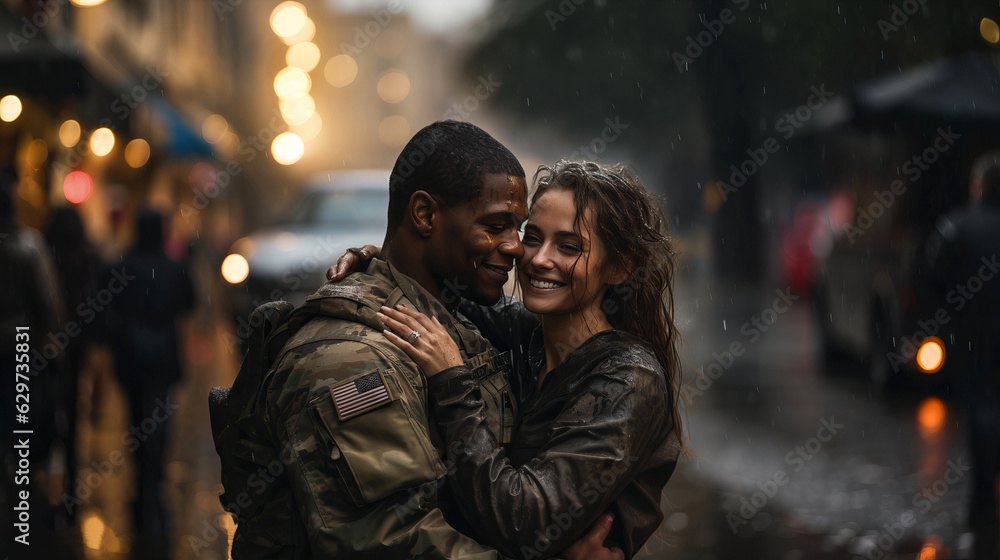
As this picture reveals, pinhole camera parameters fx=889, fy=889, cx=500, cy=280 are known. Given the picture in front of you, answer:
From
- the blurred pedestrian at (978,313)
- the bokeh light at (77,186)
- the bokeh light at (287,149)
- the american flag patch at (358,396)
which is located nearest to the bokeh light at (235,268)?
the bokeh light at (77,186)

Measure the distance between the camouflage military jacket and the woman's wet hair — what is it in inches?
33.6

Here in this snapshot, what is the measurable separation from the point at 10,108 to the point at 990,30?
13.2 meters

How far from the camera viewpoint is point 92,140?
1530cm

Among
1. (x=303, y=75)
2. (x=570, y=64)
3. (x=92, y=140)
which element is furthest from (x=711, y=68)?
(x=92, y=140)

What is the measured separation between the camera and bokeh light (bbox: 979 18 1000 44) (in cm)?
1228

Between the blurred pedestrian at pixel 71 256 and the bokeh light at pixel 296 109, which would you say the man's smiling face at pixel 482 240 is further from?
the bokeh light at pixel 296 109

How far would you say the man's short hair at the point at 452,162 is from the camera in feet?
8.84

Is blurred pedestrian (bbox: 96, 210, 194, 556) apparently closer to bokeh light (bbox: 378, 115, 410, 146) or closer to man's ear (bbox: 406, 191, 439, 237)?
man's ear (bbox: 406, 191, 439, 237)

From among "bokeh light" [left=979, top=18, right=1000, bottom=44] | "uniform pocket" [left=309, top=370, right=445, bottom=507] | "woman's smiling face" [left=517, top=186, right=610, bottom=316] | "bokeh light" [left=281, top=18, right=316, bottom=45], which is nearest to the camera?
"uniform pocket" [left=309, top=370, right=445, bottom=507]

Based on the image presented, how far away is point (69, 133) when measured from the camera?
14492 mm

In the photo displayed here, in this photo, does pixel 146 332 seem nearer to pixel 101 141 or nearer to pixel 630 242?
pixel 630 242

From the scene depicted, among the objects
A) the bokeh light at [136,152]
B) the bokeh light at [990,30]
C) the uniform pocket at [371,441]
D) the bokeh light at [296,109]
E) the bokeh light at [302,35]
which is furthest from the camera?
the bokeh light at [296,109]

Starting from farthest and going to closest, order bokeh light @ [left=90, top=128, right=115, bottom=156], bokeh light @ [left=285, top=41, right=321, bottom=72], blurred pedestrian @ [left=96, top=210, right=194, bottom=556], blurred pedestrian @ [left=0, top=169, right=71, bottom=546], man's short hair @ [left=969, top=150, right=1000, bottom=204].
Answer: bokeh light @ [left=285, top=41, right=321, bottom=72] → bokeh light @ [left=90, top=128, right=115, bottom=156] → man's short hair @ [left=969, top=150, right=1000, bottom=204] → blurred pedestrian @ [left=96, top=210, right=194, bottom=556] → blurred pedestrian @ [left=0, top=169, right=71, bottom=546]

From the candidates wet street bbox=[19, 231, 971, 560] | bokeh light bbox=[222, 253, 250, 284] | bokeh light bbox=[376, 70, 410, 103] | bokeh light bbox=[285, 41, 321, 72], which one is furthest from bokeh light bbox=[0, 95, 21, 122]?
bokeh light bbox=[376, 70, 410, 103]
